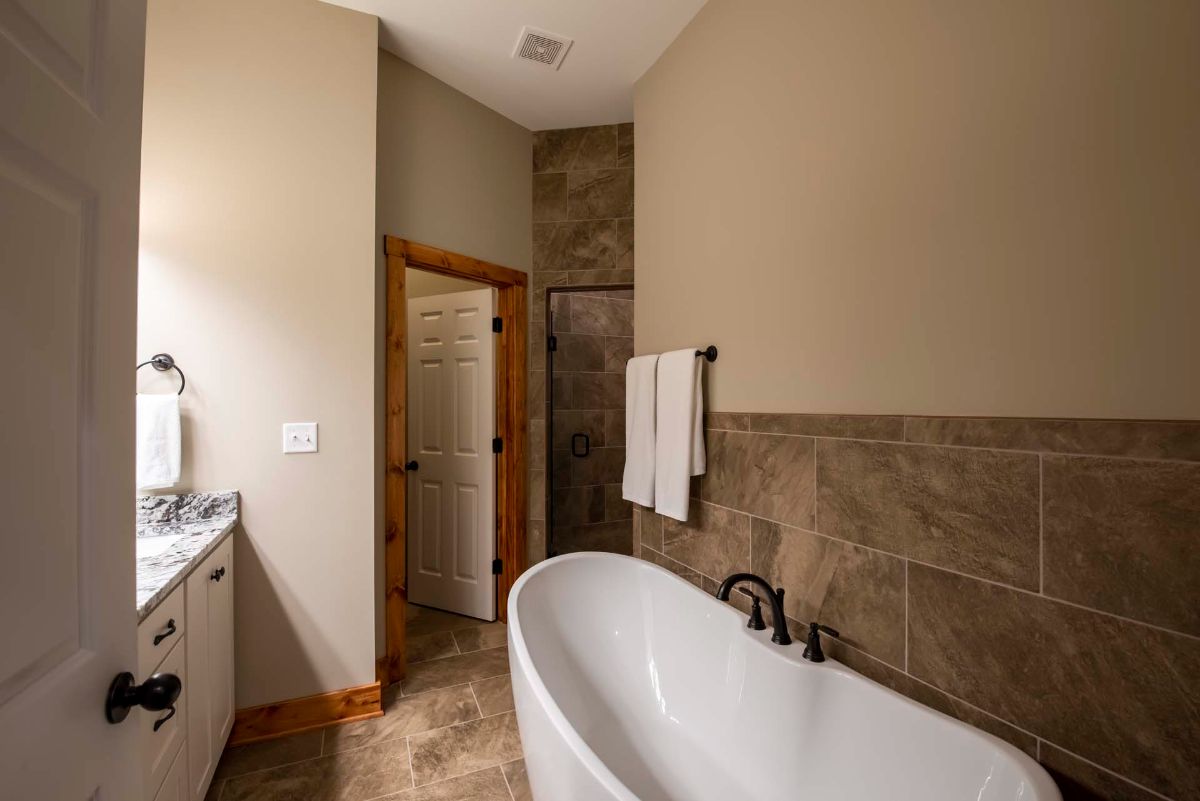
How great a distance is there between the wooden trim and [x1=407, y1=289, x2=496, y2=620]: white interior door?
0.24ft

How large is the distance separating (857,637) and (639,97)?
245 centimetres

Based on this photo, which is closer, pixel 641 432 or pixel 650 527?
pixel 641 432

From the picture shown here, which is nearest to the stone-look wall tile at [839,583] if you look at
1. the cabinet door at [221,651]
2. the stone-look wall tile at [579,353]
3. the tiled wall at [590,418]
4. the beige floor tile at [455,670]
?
the beige floor tile at [455,670]

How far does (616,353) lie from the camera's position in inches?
161

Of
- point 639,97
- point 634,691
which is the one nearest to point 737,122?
point 639,97

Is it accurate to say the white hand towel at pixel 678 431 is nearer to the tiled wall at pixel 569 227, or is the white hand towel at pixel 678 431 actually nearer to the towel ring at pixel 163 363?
the tiled wall at pixel 569 227

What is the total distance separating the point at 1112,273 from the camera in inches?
34.8

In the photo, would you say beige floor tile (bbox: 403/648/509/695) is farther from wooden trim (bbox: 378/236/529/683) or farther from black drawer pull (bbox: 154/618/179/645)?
black drawer pull (bbox: 154/618/179/645)

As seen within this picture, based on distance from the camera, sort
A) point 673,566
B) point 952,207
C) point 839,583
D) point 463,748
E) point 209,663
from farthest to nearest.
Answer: point 673,566 → point 463,748 → point 209,663 → point 839,583 → point 952,207

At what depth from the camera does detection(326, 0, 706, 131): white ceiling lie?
6.79 ft

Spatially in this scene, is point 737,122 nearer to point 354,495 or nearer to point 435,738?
point 354,495

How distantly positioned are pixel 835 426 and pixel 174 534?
211 centimetres

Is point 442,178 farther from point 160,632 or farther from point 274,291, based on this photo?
point 160,632

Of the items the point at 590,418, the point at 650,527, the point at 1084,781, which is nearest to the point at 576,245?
the point at 590,418
